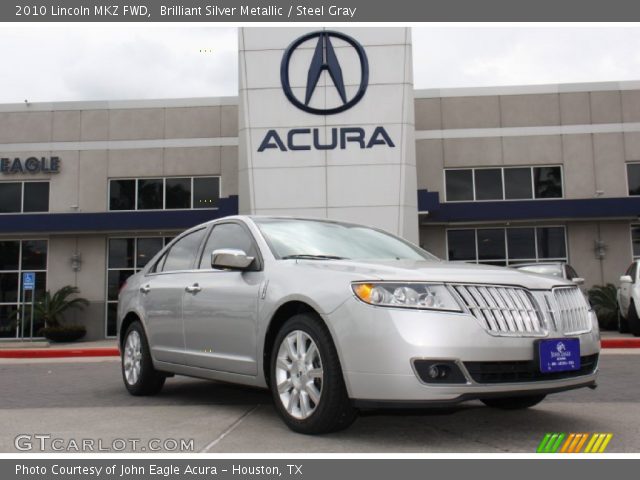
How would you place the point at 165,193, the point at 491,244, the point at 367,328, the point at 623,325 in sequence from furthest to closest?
the point at 165,193 < the point at 491,244 < the point at 623,325 < the point at 367,328

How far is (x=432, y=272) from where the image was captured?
4.25 meters

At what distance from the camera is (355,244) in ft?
17.9

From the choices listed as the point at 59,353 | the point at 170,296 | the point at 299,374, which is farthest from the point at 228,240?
the point at 59,353

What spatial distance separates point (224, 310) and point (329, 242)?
0.97 meters

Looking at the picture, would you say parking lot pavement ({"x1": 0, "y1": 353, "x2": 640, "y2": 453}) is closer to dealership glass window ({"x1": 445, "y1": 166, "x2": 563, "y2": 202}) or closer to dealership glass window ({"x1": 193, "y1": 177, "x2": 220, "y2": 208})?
dealership glass window ({"x1": 445, "y1": 166, "x2": 563, "y2": 202})

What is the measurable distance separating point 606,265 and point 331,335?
19.0 meters

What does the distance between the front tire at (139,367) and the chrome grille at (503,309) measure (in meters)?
3.49

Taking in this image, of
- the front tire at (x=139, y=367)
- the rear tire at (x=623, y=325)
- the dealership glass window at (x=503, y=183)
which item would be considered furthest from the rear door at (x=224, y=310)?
the dealership glass window at (x=503, y=183)

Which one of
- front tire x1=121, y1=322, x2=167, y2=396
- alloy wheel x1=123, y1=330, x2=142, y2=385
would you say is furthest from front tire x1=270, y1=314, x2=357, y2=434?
alloy wheel x1=123, y1=330, x2=142, y2=385

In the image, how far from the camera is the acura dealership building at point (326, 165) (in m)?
19.1

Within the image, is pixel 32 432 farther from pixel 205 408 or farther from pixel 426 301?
pixel 426 301

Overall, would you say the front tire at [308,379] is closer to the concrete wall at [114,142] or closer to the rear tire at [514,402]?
the rear tire at [514,402]

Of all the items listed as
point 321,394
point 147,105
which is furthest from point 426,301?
point 147,105

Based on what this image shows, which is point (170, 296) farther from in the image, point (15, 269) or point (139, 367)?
point (15, 269)
